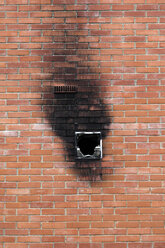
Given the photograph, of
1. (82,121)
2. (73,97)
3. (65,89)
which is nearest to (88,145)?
(82,121)

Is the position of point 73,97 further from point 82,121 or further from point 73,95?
point 82,121

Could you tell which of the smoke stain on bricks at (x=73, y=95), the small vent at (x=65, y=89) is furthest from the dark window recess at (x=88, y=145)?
the small vent at (x=65, y=89)

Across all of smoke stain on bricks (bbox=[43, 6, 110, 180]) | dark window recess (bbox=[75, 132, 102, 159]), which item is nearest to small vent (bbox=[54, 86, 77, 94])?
smoke stain on bricks (bbox=[43, 6, 110, 180])

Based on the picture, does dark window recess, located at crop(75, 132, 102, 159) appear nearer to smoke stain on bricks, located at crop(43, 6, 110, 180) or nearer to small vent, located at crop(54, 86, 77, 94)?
smoke stain on bricks, located at crop(43, 6, 110, 180)

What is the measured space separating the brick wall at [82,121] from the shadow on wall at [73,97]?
1 centimetres

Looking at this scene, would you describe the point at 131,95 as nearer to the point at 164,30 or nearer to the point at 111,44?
the point at 111,44

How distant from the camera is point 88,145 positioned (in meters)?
2.93

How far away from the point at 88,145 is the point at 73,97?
57 centimetres

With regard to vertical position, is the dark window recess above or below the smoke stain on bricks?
below

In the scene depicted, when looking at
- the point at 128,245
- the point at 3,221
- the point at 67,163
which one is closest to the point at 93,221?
the point at 128,245

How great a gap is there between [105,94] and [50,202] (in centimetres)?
136

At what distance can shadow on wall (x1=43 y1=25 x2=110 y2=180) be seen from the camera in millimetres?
2908

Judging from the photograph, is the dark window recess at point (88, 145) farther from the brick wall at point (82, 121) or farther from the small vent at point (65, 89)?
the small vent at point (65, 89)

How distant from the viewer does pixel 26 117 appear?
9.59ft
